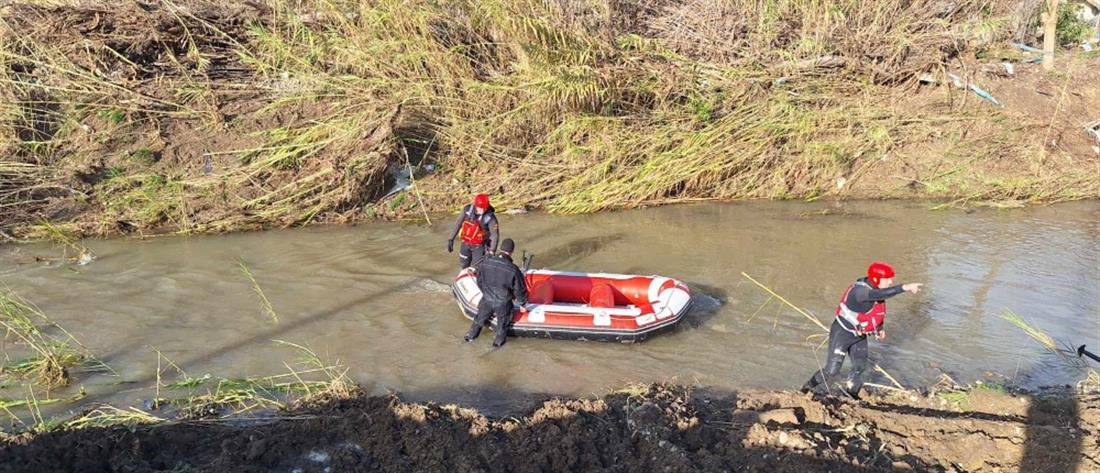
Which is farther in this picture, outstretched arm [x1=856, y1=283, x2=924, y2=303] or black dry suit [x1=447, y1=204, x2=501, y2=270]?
black dry suit [x1=447, y1=204, x2=501, y2=270]

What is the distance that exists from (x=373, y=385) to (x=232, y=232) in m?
5.67

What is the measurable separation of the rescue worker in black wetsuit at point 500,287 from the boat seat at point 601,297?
2.94ft

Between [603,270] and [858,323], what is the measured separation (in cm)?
422

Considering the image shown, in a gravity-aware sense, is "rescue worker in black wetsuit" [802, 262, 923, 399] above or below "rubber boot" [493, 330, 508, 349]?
above

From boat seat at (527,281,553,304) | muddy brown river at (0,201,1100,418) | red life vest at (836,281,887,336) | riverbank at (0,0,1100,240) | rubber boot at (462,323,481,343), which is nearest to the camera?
red life vest at (836,281,887,336)

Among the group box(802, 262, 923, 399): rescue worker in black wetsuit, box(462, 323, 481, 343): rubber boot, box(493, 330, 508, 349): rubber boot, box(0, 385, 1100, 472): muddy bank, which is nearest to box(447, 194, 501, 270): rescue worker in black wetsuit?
box(462, 323, 481, 343): rubber boot

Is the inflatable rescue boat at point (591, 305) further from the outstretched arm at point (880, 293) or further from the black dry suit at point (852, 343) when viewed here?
the outstretched arm at point (880, 293)

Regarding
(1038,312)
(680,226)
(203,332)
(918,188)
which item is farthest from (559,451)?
(918,188)

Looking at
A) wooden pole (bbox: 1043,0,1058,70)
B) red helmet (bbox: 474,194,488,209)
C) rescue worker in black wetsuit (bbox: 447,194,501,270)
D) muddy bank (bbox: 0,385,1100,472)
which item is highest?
wooden pole (bbox: 1043,0,1058,70)

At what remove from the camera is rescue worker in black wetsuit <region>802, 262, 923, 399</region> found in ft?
18.9

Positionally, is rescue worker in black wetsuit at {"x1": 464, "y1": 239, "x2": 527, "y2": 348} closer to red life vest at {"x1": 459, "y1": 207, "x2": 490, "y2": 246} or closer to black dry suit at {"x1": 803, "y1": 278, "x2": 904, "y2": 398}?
red life vest at {"x1": 459, "y1": 207, "x2": 490, "y2": 246}

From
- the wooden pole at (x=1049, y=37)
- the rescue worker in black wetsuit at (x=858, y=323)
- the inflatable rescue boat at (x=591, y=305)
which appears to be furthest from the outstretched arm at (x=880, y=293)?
the wooden pole at (x=1049, y=37)

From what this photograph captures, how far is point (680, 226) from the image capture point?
11.6 m

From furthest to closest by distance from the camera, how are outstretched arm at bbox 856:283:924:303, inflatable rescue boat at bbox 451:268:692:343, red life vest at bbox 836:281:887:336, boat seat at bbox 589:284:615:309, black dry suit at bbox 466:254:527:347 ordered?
boat seat at bbox 589:284:615:309
inflatable rescue boat at bbox 451:268:692:343
black dry suit at bbox 466:254:527:347
red life vest at bbox 836:281:887:336
outstretched arm at bbox 856:283:924:303
